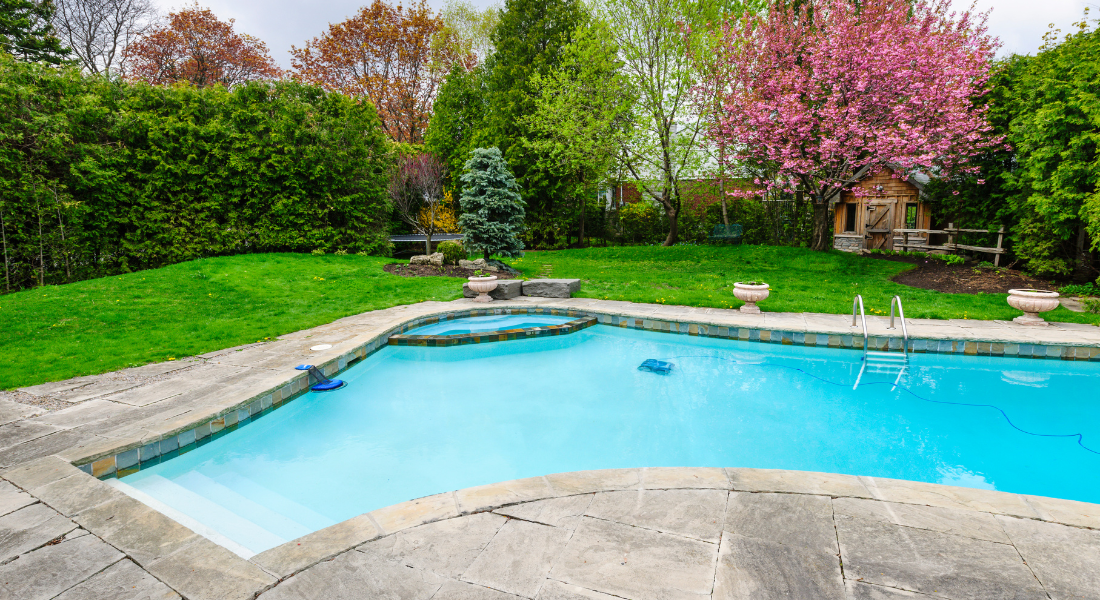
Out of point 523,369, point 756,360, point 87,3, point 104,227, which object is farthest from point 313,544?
point 87,3

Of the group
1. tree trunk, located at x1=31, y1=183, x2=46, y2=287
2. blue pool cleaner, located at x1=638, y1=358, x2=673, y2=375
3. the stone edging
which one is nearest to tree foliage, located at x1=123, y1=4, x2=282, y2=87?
tree trunk, located at x1=31, y1=183, x2=46, y2=287

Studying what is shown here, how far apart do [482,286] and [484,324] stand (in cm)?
125

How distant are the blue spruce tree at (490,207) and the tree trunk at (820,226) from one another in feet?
28.5

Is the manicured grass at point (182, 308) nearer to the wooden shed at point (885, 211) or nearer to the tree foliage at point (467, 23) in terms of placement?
the wooden shed at point (885, 211)

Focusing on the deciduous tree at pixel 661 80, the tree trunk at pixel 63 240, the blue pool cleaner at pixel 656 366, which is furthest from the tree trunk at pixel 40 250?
the deciduous tree at pixel 661 80

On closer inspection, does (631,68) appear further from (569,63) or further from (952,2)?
(952,2)

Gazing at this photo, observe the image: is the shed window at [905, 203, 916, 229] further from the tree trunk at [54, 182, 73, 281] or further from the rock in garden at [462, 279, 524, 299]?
the tree trunk at [54, 182, 73, 281]

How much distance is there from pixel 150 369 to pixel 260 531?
3.34m

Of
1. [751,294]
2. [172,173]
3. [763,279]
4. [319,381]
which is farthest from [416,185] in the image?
[319,381]

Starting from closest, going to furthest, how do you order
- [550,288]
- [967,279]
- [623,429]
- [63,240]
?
[623,429] < [550,288] < [967,279] < [63,240]

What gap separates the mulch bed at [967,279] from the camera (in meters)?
10.4

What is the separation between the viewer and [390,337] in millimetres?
7406

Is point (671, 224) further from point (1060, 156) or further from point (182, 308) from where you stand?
point (182, 308)

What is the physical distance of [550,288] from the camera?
10367 millimetres
